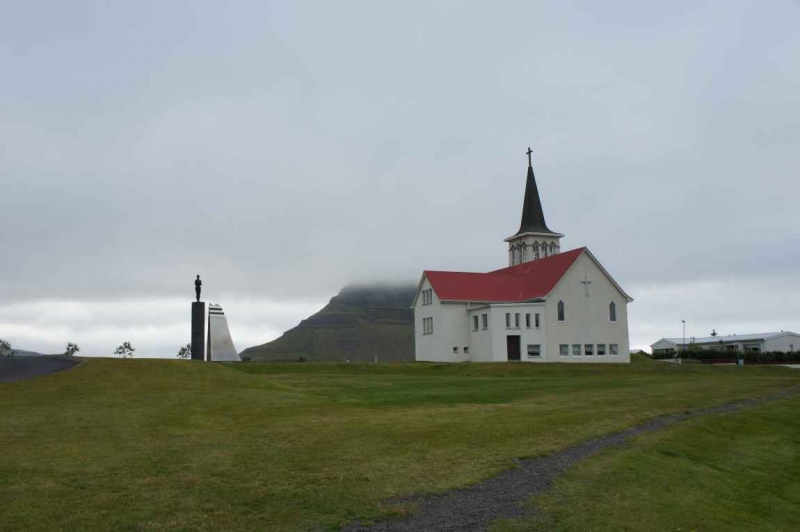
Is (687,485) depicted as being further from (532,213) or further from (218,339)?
(532,213)

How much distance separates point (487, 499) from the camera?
11984 millimetres

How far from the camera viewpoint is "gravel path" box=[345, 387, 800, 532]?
34.7ft

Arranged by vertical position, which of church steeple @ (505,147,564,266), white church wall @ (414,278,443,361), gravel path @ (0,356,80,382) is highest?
church steeple @ (505,147,564,266)

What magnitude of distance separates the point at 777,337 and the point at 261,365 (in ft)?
320

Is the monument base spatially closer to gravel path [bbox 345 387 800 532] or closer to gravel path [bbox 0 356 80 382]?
gravel path [bbox 0 356 80 382]

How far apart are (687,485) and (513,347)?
156ft

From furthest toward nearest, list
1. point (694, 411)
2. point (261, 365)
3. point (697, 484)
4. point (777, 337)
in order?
point (777, 337)
point (261, 365)
point (694, 411)
point (697, 484)

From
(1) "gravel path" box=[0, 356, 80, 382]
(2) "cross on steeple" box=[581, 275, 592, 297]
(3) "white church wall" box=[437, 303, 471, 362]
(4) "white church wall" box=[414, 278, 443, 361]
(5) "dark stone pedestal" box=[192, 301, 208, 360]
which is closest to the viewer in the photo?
(1) "gravel path" box=[0, 356, 80, 382]

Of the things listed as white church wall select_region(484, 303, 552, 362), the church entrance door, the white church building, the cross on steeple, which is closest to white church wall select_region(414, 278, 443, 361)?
the white church building

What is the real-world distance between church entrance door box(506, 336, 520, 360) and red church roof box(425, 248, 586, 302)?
4.65m

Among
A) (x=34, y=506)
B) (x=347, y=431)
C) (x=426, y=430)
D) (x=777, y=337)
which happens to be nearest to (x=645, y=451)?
(x=426, y=430)

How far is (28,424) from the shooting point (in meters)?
18.1

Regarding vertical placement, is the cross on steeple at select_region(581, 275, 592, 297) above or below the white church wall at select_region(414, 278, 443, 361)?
above

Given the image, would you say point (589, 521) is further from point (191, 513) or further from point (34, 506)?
point (34, 506)
